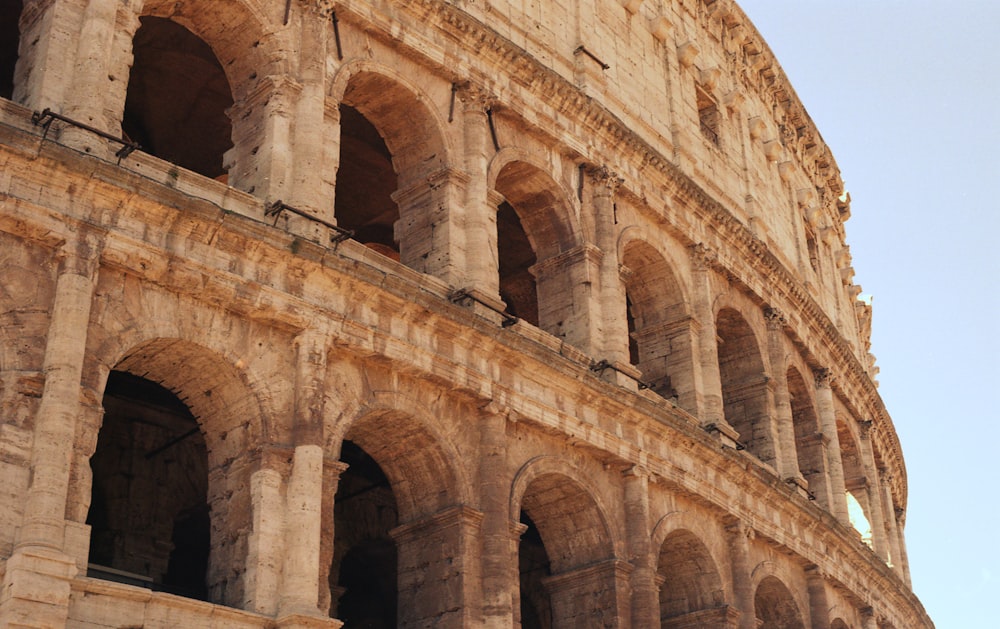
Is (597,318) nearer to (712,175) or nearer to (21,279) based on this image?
(712,175)

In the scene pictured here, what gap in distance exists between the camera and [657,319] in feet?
65.1

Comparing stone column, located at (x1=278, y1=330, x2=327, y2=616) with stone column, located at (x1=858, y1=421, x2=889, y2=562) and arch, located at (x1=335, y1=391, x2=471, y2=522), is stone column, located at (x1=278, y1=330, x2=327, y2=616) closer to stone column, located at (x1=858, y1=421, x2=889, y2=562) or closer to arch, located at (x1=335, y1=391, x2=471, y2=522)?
arch, located at (x1=335, y1=391, x2=471, y2=522)

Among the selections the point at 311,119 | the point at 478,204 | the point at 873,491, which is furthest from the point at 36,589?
the point at 873,491

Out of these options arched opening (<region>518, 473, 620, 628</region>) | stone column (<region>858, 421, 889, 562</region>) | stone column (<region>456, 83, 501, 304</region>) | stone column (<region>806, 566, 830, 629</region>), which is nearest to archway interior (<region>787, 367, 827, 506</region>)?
stone column (<region>806, 566, 830, 629</region>)

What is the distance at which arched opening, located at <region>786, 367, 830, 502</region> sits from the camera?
23281 millimetres

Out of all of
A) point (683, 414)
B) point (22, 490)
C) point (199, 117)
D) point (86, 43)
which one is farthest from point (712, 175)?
point (22, 490)

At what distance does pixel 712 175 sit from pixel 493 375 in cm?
882

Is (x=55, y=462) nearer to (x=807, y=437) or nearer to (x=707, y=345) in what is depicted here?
(x=707, y=345)

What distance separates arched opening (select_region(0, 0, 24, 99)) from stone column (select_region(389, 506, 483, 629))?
24.0 ft

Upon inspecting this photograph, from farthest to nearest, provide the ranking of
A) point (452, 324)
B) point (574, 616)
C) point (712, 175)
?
point (712, 175), point (574, 616), point (452, 324)

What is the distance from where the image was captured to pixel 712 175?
22.4m

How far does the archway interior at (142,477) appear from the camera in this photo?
1542cm

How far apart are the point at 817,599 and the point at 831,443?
392cm

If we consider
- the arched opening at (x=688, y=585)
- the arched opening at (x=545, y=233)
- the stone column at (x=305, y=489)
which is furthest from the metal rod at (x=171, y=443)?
the arched opening at (x=688, y=585)
